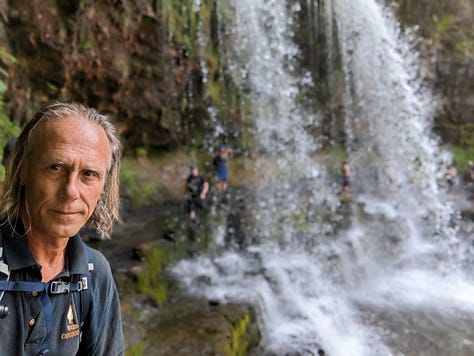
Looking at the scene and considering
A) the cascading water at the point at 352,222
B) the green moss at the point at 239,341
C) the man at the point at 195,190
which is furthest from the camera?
the man at the point at 195,190

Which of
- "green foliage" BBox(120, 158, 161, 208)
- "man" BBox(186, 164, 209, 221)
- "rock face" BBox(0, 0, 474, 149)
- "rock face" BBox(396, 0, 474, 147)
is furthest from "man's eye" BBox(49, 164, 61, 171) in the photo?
"rock face" BBox(396, 0, 474, 147)

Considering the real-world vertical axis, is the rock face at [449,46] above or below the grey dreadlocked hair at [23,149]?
above

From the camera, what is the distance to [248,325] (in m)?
5.22

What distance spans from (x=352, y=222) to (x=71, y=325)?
9.25 meters

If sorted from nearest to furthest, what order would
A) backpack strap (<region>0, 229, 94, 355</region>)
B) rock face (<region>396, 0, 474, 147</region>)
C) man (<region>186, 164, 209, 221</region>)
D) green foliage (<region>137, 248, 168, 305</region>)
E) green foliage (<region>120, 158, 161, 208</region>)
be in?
backpack strap (<region>0, 229, 94, 355</region>)
green foliage (<region>137, 248, 168, 305</region>)
man (<region>186, 164, 209, 221</region>)
green foliage (<region>120, 158, 161, 208</region>)
rock face (<region>396, 0, 474, 147</region>)

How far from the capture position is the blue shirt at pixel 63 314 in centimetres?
96

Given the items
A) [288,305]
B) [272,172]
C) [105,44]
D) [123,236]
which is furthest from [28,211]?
[272,172]

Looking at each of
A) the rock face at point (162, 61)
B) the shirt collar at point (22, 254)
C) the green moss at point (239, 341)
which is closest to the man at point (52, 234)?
the shirt collar at point (22, 254)

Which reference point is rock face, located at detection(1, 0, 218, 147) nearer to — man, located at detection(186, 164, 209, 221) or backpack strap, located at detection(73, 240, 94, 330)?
man, located at detection(186, 164, 209, 221)

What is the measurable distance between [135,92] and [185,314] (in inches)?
321

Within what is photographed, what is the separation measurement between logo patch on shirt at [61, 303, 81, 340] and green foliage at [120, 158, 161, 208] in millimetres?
9850

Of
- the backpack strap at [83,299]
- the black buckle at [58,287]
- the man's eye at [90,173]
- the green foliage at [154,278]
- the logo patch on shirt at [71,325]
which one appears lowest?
the green foliage at [154,278]

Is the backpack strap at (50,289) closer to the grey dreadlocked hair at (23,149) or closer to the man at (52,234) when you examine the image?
the man at (52,234)

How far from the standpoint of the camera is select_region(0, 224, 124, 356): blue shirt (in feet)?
3.14
